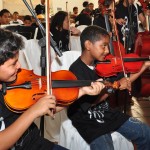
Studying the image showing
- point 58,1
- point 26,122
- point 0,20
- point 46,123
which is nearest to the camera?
point 26,122

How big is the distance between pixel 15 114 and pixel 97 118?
50cm

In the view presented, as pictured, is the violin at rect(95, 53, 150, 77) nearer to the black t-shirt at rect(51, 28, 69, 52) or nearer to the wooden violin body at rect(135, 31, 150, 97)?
the wooden violin body at rect(135, 31, 150, 97)

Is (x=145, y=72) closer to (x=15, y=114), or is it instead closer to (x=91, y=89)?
(x=91, y=89)

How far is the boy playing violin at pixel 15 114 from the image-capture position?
956 mm

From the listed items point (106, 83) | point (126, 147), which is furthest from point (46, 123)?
point (106, 83)

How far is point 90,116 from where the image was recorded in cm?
145

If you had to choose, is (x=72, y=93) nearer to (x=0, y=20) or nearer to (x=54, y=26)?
(x=54, y=26)

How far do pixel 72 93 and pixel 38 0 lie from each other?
728cm

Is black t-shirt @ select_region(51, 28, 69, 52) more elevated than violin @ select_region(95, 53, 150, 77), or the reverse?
black t-shirt @ select_region(51, 28, 69, 52)

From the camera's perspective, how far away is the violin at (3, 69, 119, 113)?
42.4 inches

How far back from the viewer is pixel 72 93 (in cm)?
125

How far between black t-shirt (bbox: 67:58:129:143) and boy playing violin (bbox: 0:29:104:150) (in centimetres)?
26

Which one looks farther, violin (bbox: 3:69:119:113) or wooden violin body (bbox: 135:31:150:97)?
wooden violin body (bbox: 135:31:150:97)

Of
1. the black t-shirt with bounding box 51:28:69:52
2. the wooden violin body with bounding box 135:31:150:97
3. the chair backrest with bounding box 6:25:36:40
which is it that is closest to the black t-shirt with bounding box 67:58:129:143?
the wooden violin body with bounding box 135:31:150:97
